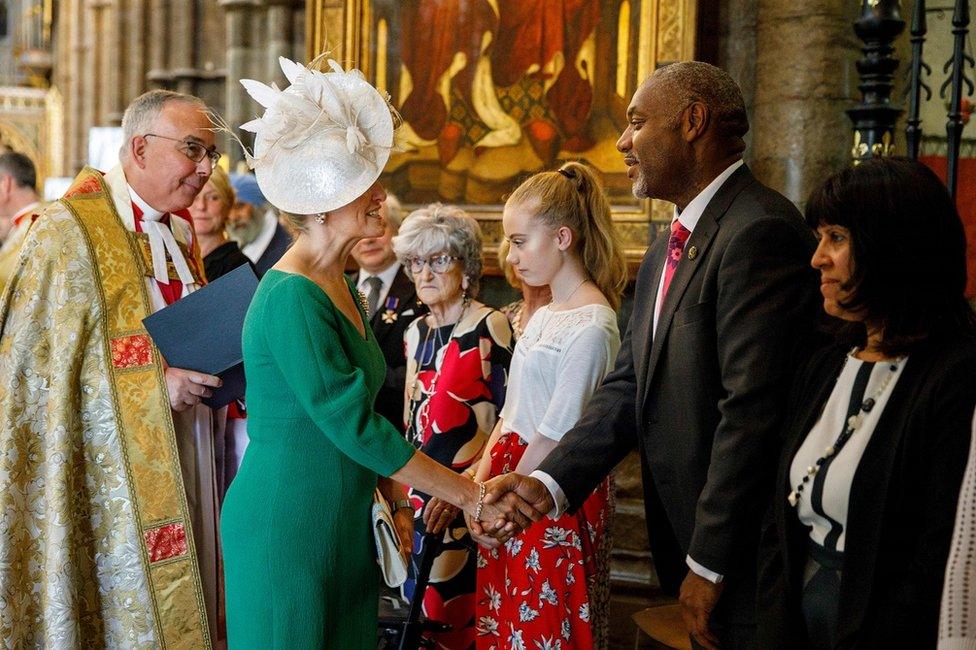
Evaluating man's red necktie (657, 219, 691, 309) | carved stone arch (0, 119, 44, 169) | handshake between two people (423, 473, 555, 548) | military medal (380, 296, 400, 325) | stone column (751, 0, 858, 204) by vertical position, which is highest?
carved stone arch (0, 119, 44, 169)

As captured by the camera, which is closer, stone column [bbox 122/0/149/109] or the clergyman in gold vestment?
the clergyman in gold vestment

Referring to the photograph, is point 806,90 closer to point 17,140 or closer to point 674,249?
point 674,249

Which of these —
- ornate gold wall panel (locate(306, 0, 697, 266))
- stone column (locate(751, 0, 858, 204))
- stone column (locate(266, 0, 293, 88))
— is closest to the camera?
stone column (locate(751, 0, 858, 204))

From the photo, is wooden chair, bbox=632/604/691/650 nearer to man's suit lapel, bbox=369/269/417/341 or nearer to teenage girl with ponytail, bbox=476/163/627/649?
teenage girl with ponytail, bbox=476/163/627/649

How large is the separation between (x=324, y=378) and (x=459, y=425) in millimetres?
1352

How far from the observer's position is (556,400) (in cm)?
310

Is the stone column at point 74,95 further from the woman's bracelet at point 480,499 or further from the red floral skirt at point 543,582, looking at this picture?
the woman's bracelet at point 480,499

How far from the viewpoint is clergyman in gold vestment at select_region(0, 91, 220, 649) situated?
3377mm

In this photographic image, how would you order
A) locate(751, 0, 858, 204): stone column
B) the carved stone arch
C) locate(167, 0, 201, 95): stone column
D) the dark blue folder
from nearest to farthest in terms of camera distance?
1. the dark blue folder
2. locate(751, 0, 858, 204): stone column
3. locate(167, 0, 201, 95): stone column
4. the carved stone arch

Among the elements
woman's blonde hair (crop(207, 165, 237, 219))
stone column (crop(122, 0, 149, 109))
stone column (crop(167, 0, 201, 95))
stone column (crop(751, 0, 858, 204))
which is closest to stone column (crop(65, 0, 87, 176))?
stone column (crop(122, 0, 149, 109))

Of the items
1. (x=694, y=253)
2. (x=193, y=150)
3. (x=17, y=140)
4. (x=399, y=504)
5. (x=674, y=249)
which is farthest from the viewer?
(x=17, y=140)

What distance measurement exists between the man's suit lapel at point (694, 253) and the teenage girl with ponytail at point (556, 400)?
0.55 meters

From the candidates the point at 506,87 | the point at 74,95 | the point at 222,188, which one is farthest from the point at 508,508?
the point at 74,95

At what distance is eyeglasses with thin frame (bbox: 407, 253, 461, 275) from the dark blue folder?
91cm
